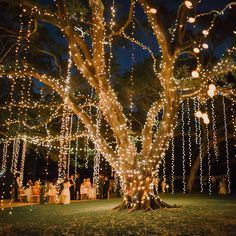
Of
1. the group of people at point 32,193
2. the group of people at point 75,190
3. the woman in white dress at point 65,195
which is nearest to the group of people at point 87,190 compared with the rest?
the group of people at point 75,190

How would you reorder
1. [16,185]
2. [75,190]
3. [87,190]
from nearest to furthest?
[16,185] → [75,190] → [87,190]

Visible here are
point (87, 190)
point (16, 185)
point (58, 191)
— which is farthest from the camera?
point (87, 190)

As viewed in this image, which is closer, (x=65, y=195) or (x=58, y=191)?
(x=65, y=195)

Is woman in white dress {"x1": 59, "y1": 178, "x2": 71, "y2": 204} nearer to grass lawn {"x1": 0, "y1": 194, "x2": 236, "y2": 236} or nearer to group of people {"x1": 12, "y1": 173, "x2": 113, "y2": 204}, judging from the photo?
group of people {"x1": 12, "y1": 173, "x2": 113, "y2": 204}

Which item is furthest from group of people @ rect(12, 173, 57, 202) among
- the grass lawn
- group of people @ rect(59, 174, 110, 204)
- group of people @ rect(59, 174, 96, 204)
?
the grass lawn

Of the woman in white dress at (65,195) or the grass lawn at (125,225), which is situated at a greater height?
the woman in white dress at (65,195)

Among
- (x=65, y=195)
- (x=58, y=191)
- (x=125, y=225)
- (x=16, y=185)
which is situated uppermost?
(x=16, y=185)

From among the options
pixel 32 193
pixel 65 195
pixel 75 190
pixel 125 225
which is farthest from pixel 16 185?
pixel 125 225

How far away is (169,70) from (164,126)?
1.79 meters

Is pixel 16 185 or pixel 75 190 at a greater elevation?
pixel 16 185

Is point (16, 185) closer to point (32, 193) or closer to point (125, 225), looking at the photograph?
point (32, 193)

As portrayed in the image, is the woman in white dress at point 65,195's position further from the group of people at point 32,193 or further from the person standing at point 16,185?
the person standing at point 16,185

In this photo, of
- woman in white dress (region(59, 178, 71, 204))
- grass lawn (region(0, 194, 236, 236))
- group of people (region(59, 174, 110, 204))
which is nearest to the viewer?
grass lawn (region(0, 194, 236, 236))

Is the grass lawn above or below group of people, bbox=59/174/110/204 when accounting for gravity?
below
